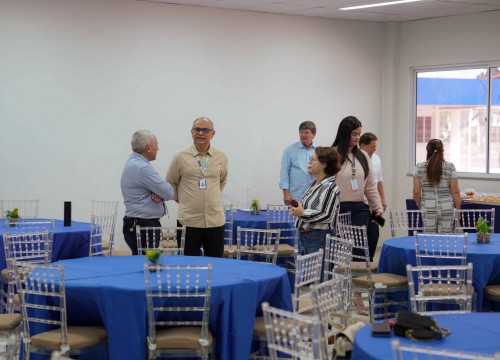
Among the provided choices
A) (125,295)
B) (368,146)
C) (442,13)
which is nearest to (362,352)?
(125,295)

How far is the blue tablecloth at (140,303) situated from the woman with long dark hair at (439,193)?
12.1 ft

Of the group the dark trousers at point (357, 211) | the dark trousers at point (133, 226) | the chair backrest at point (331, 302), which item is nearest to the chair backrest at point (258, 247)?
the dark trousers at point (357, 211)

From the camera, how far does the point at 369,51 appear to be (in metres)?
12.7

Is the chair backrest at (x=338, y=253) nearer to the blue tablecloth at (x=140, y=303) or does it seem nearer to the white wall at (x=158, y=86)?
the blue tablecloth at (x=140, y=303)

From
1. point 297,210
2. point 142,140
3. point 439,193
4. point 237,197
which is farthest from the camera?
point 237,197

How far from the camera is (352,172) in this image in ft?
25.4

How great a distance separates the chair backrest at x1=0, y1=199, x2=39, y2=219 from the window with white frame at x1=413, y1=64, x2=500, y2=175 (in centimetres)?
575

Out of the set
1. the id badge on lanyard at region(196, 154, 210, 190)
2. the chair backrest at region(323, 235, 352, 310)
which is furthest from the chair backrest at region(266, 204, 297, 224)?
the chair backrest at region(323, 235, 352, 310)

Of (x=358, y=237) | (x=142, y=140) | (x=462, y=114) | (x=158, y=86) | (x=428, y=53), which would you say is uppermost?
(x=428, y=53)

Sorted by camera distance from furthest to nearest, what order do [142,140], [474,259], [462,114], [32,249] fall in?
1. [462,114]
2. [142,140]
3. [32,249]
4. [474,259]

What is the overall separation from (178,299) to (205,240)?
7.05 ft

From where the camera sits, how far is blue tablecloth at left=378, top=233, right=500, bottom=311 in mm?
6665

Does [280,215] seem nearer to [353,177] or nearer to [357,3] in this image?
[353,177]

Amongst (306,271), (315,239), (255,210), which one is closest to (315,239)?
(315,239)
